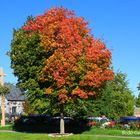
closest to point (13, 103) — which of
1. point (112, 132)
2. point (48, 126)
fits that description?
point (48, 126)

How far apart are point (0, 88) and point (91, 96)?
14.5 metres

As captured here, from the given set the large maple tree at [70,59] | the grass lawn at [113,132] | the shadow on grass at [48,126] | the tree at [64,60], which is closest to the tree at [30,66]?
the tree at [64,60]

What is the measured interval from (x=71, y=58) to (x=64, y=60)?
0.60 meters

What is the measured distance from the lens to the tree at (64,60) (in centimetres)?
3806

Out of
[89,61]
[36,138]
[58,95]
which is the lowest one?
[36,138]

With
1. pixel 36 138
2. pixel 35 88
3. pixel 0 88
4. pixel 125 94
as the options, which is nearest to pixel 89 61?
pixel 35 88

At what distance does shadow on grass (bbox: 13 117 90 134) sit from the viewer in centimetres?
4346

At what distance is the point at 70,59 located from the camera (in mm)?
37875

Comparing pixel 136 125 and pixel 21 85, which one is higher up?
pixel 21 85

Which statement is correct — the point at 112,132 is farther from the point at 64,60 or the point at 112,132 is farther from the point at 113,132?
the point at 64,60

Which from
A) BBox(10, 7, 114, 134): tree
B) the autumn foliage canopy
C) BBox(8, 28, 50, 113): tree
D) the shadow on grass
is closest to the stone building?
the shadow on grass

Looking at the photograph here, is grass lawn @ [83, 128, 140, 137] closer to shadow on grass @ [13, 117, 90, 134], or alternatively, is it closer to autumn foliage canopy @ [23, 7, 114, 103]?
shadow on grass @ [13, 117, 90, 134]

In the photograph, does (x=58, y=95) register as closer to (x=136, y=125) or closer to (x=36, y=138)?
(x=36, y=138)

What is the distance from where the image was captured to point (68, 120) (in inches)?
1804
